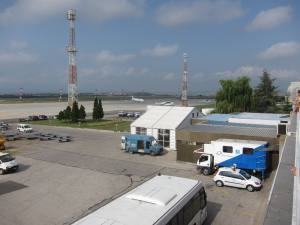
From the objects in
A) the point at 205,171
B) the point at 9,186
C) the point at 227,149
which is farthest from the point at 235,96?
the point at 9,186

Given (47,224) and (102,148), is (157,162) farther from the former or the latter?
(47,224)

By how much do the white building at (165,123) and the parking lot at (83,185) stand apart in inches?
92.0

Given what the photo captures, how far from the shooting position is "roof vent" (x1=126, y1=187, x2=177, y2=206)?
11.7 meters

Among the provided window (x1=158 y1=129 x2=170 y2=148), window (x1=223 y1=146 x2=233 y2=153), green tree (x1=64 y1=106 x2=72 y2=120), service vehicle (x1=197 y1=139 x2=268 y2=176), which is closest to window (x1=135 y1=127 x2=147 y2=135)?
window (x1=158 y1=129 x2=170 y2=148)

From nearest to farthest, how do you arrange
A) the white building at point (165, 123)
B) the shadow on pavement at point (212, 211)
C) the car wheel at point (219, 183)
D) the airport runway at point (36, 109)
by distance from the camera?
the shadow on pavement at point (212, 211), the car wheel at point (219, 183), the white building at point (165, 123), the airport runway at point (36, 109)

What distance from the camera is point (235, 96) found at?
61.2 meters

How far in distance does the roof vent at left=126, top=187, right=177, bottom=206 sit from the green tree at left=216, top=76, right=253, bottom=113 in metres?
49.5

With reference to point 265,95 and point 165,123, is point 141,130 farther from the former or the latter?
point 265,95

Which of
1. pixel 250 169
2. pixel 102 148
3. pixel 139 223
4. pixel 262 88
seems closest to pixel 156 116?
pixel 102 148

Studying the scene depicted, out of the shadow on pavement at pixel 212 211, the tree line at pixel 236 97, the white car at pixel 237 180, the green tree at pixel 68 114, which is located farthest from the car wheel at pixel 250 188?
the green tree at pixel 68 114

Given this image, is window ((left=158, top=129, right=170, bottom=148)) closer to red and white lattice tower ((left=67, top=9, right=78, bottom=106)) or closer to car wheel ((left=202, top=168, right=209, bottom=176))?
car wheel ((left=202, top=168, right=209, bottom=176))

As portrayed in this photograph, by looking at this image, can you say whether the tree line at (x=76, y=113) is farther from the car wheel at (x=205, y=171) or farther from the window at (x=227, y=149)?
the window at (x=227, y=149)

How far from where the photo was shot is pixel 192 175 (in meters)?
25.5

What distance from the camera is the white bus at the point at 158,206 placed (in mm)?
10320
